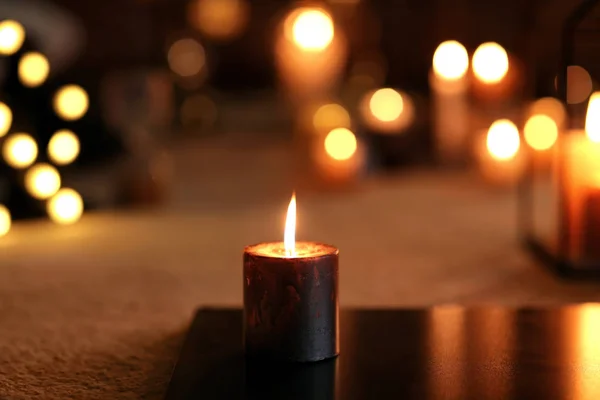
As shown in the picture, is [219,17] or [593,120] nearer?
[593,120]

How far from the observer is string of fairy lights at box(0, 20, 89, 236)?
1.84 metres

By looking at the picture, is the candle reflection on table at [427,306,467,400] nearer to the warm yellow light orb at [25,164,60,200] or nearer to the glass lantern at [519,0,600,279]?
the glass lantern at [519,0,600,279]

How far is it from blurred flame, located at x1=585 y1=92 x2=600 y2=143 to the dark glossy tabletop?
0.43 meters

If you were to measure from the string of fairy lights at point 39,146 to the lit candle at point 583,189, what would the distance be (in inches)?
44.2

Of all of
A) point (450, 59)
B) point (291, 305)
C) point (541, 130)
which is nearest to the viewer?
point (291, 305)

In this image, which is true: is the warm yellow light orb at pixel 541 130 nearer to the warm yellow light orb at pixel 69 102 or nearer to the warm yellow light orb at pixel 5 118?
the warm yellow light orb at pixel 69 102

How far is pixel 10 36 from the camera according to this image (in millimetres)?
1817

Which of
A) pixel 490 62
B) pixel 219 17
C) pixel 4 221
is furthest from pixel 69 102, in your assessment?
pixel 219 17

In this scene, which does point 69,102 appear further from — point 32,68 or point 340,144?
point 340,144

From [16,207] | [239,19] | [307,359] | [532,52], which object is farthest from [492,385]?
[239,19]

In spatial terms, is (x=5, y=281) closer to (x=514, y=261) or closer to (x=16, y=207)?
(x=16, y=207)

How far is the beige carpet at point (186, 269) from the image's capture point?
916mm

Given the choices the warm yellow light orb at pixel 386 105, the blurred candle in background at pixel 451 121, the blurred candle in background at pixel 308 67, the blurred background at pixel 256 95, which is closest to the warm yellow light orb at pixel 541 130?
the blurred background at pixel 256 95

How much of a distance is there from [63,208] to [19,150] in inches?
6.4
